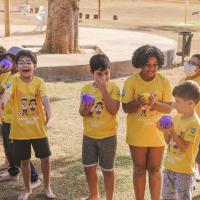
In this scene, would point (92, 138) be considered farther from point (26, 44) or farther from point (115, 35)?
point (115, 35)

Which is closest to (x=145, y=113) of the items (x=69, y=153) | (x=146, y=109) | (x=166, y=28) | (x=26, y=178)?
(x=146, y=109)

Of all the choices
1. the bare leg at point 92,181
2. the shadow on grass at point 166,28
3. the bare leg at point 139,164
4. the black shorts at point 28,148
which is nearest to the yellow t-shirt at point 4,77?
the black shorts at point 28,148

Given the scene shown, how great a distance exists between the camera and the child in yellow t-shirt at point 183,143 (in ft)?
13.2

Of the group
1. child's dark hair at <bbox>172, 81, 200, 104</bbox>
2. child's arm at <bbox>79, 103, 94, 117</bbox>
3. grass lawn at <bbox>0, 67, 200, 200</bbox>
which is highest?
child's dark hair at <bbox>172, 81, 200, 104</bbox>

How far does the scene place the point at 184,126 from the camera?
160 inches

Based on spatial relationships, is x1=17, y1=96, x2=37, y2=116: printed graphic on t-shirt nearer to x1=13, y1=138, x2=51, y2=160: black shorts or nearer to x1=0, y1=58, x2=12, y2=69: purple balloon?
x1=13, y1=138, x2=51, y2=160: black shorts

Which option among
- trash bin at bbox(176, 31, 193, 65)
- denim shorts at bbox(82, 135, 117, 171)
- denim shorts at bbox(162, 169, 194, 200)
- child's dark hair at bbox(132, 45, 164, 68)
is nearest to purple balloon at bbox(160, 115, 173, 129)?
denim shorts at bbox(162, 169, 194, 200)

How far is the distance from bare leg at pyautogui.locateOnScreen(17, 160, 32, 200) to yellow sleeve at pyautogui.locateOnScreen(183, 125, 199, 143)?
5.37 ft

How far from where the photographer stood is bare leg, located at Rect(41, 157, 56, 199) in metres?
5.00

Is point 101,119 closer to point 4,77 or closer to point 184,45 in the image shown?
point 4,77

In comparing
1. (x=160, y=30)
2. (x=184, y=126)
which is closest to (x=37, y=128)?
(x=184, y=126)

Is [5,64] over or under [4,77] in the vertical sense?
over

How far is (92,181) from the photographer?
484 centimetres

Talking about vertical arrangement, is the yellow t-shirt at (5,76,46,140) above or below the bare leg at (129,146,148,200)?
above
